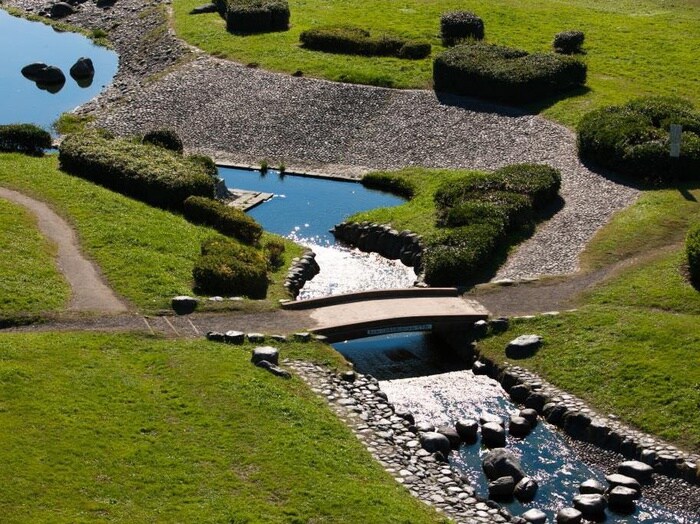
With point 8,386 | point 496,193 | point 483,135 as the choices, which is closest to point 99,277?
point 8,386

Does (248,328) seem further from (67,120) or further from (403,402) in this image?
(67,120)

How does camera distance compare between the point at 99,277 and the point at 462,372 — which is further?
the point at 99,277

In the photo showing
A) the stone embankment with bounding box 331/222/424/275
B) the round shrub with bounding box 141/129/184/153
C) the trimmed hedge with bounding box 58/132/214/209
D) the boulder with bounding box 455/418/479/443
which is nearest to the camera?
the boulder with bounding box 455/418/479/443

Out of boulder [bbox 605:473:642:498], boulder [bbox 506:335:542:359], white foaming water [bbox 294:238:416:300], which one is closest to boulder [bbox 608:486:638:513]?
boulder [bbox 605:473:642:498]

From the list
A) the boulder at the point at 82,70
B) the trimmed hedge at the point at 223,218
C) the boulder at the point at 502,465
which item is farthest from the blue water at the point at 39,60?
the boulder at the point at 502,465

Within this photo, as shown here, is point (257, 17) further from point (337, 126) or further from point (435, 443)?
point (435, 443)

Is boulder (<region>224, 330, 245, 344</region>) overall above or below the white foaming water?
above

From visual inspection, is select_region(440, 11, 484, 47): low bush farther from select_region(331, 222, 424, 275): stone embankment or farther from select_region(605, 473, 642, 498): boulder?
select_region(605, 473, 642, 498): boulder
